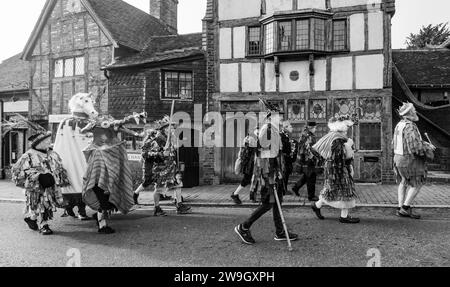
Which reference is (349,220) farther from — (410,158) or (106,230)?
(106,230)

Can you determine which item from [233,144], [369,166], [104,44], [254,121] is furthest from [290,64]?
[104,44]

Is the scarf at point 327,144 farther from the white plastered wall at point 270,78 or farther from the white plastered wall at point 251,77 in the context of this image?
the white plastered wall at point 251,77

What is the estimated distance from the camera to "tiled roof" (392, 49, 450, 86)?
49.9 feet

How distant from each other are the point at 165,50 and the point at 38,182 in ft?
31.8

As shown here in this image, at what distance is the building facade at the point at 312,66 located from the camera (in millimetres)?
11609

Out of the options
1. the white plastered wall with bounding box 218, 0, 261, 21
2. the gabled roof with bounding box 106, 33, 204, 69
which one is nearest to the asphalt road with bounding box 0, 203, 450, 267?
the gabled roof with bounding box 106, 33, 204, 69

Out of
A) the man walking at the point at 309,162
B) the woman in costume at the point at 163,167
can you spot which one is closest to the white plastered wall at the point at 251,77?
the man walking at the point at 309,162

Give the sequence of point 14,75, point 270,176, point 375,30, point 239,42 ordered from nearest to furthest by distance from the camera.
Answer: point 270,176, point 375,30, point 239,42, point 14,75

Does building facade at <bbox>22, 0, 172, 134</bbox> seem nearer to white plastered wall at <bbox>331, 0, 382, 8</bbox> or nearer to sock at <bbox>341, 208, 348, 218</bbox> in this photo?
white plastered wall at <bbox>331, 0, 382, 8</bbox>

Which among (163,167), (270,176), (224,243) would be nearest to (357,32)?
(163,167)

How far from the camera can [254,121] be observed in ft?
41.5

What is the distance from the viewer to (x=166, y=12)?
20.9 metres
